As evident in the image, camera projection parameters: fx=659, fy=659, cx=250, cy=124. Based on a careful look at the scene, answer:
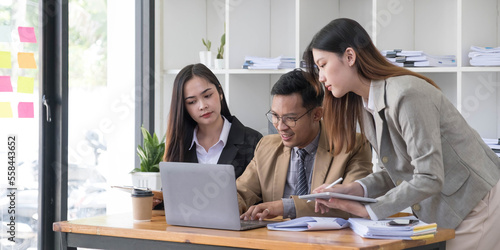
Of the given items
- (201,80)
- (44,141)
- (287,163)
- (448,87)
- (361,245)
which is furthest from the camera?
(448,87)

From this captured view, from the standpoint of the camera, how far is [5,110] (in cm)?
320

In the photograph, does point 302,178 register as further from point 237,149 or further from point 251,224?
point 237,149

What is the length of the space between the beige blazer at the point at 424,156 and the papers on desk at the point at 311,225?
0.13 meters

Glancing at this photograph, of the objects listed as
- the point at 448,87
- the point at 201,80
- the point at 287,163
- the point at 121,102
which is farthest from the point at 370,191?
the point at 121,102

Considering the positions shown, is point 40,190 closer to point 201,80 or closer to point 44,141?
point 44,141

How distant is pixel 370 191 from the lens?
2.24m

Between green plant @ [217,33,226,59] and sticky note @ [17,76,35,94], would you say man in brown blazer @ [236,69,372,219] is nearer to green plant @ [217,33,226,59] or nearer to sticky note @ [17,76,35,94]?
sticky note @ [17,76,35,94]

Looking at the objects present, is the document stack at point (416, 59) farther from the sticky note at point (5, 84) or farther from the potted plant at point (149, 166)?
the sticky note at point (5, 84)

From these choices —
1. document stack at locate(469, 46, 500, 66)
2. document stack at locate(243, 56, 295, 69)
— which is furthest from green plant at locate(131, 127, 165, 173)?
document stack at locate(469, 46, 500, 66)

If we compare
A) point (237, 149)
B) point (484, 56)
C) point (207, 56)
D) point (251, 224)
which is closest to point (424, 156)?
point (251, 224)

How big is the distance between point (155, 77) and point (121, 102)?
32 cm

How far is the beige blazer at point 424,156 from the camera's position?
6.52 feet

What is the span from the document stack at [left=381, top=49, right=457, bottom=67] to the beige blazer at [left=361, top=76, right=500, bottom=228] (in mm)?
1369

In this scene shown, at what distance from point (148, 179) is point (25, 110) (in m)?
0.72
